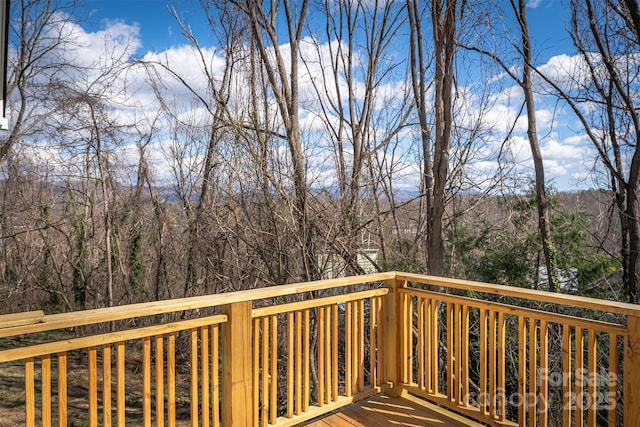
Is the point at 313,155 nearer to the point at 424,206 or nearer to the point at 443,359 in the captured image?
the point at 424,206

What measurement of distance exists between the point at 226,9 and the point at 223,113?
1402 mm

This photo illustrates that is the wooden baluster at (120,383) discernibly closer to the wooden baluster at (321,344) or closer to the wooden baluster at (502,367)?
the wooden baluster at (321,344)

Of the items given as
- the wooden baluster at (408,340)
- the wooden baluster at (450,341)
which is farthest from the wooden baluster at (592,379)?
the wooden baluster at (408,340)

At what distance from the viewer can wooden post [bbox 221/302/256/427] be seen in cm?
227

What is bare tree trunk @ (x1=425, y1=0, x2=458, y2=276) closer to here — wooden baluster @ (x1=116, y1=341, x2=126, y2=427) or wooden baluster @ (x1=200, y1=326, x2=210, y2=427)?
wooden baluster @ (x1=200, y1=326, x2=210, y2=427)

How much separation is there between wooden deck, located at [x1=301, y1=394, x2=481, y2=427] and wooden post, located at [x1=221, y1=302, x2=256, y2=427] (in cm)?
62

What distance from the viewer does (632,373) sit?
2002 mm

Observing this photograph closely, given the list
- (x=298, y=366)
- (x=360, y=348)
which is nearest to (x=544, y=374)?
(x=360, y=348)

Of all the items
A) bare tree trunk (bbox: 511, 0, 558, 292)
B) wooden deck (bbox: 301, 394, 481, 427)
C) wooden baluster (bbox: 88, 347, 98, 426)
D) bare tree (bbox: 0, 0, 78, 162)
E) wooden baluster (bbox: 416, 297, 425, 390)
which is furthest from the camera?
bare tree trunk (bbox: 511, 0, 558, 292)

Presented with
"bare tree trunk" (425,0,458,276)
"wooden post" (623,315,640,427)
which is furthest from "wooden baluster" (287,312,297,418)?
"bare tree trunk" (425,0,458,276)

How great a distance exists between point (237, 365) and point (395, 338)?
1.30 m

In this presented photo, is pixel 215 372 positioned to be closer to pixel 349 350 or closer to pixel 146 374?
pixel 146 374

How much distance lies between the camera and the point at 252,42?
5.74 metres

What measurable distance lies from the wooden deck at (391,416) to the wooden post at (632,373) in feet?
3.06
